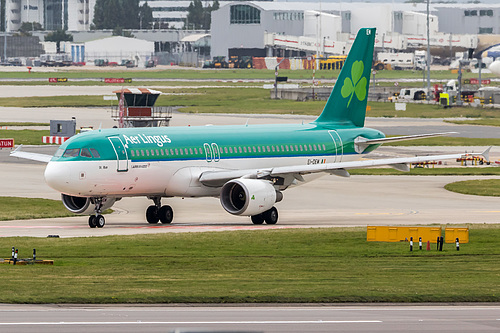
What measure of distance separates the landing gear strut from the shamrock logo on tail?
51.7 feet

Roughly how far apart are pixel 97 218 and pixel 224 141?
7.42 m

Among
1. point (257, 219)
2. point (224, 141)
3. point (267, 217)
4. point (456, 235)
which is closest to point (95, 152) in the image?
point (224, 141)

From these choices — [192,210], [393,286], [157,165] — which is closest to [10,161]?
[192,210]

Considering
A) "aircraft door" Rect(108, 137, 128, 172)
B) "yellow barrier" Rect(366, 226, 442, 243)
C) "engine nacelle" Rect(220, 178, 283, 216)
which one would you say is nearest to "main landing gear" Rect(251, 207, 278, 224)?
"engine nacelle" Rect(220, 178, 283, 216)

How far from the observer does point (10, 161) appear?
79.6m

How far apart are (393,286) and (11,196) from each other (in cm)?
3316

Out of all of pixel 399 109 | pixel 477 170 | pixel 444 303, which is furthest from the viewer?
pixel 399 109

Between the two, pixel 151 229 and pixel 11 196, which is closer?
pixel 151 229

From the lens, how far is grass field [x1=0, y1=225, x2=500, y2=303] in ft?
94.6

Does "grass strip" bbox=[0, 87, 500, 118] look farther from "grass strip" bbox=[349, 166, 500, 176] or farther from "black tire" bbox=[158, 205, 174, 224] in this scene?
"black tire" bbox=[158, 205, 174, 224]

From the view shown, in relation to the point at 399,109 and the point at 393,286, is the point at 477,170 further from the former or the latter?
the point at 399,109

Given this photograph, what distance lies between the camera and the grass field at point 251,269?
94.6ft

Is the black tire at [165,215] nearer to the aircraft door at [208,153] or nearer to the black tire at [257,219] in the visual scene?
the aircraft door at [208,153]

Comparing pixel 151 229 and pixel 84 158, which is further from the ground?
pixel 84 158
